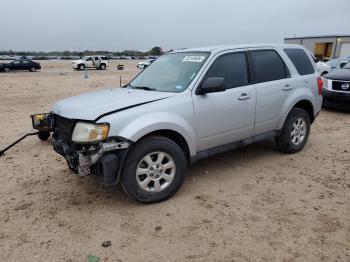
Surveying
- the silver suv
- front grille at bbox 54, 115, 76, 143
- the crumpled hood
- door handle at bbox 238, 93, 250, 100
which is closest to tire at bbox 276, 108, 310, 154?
the silver suv

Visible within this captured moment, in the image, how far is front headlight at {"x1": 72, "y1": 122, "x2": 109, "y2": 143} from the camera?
138 inches

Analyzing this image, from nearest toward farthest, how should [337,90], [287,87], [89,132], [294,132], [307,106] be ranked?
[89,132]
[287,87]
[294,132]
[307,106]
[337,90]

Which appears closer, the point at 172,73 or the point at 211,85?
the point at 211,85

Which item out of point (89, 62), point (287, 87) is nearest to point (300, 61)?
point (287, 87)

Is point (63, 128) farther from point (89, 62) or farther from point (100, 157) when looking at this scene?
point (89, 62)

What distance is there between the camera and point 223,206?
3.88m

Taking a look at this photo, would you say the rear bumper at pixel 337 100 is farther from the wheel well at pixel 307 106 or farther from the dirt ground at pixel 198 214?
the dirt ground at pixel 198 214

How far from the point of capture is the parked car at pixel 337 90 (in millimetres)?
8891

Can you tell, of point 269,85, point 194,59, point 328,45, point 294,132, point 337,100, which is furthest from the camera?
point 328,45

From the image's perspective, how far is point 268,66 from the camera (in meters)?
5.11

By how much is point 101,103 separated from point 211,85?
1.32 m

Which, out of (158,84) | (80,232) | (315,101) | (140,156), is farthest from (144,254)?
(315,101)

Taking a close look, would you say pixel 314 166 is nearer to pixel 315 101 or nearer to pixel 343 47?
pixel 315 101

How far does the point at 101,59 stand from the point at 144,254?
37905mm
